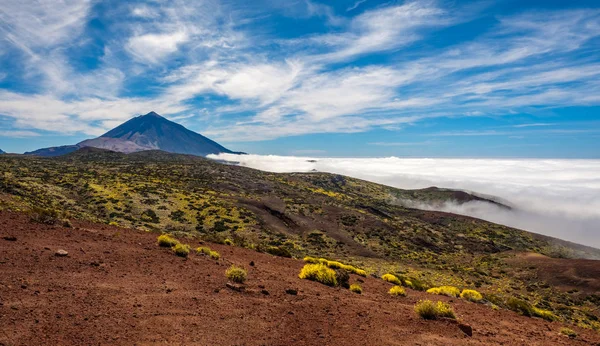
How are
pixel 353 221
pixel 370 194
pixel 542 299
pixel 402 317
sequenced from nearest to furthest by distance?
pixel 402 317 → pixel 542 299 → pixel 353 221 → pixel 370 194

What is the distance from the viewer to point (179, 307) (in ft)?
27.2

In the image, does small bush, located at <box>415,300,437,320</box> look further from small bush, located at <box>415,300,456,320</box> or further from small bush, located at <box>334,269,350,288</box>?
small bush, located at <box>334,269,350,288</box>

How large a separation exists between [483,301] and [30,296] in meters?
16.3

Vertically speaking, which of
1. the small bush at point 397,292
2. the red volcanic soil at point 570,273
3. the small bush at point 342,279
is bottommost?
the red volcanic soil at point 570,273

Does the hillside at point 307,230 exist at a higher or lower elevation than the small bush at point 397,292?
lower

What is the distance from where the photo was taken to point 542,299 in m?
40.8

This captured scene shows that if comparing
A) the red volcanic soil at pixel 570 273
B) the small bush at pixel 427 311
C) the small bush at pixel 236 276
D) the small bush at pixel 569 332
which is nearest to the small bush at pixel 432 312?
the small bush at pixel 427 311

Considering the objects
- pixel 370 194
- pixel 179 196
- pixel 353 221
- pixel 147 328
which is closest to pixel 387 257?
pixel 353 221

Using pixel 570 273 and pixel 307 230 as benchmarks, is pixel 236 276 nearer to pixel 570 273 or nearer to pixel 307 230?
pixel 307 230

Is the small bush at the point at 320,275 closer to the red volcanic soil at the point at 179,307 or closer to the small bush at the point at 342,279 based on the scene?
the small bush at the point at 342,279

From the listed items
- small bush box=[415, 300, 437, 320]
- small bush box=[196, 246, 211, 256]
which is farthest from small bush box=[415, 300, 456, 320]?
small bush box=[196, 246, 211, 256]

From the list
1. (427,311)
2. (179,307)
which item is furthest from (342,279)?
(179,307)

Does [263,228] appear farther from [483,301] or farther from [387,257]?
[483,301]

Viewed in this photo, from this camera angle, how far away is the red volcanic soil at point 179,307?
6.77 meters
